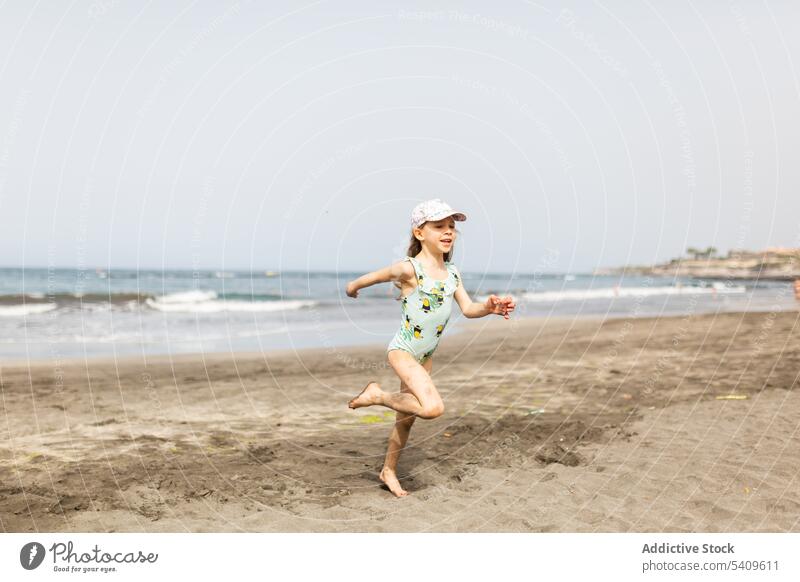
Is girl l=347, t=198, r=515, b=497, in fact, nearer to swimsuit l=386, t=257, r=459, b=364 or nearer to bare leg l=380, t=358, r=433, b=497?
swimsuit l=386, t=257, r=459, b=364

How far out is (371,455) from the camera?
25.2 ft

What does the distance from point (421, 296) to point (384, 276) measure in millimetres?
393

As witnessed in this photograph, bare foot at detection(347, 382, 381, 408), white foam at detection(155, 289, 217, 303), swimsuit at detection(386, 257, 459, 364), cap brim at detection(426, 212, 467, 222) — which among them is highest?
cap brim at detection(426, 212, 467, 222)

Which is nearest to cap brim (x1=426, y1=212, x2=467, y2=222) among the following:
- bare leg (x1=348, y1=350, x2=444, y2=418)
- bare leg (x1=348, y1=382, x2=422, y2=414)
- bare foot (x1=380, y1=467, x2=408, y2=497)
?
bare leg (x1=348, y1=350, x2=444, y2=418)

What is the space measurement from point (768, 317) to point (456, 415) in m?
17.9

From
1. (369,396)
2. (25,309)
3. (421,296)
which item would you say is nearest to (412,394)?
(369,396)

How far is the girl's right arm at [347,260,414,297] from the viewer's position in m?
5.66

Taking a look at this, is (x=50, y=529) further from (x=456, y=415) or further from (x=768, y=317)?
(x=768, y=317)

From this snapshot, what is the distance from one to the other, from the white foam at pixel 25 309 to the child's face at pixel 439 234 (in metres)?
26.0

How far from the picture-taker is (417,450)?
26.0 feet

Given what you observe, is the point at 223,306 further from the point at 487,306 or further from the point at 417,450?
the point at 487,306

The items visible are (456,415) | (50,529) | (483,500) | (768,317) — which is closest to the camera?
(50,529)

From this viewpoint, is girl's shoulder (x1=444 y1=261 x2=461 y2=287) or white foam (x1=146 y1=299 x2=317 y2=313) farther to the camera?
white foam (x1=146 y1=299 x2=317 y2=313)
